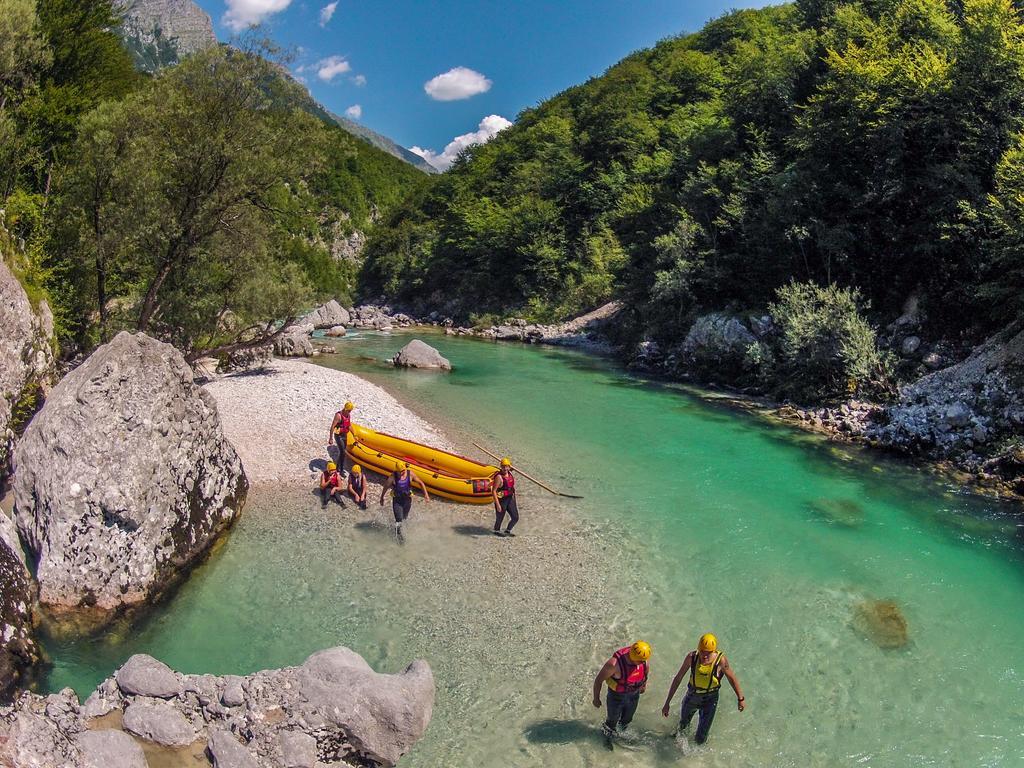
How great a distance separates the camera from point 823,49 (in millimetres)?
35000

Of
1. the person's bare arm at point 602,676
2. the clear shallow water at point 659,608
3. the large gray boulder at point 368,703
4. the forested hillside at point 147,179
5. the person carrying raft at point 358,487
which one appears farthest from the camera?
→ the forested hillside at point 147,179

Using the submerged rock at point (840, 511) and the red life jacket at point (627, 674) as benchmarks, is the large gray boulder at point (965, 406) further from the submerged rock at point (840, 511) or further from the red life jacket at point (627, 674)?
the red life jacket at point (627, 674)

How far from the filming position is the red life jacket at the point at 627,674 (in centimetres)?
778

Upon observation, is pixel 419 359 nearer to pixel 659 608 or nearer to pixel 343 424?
pixel 343 424

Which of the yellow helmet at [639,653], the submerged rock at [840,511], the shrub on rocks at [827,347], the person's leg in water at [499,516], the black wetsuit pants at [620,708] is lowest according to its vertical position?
the black wetsuit pants at [620,708]

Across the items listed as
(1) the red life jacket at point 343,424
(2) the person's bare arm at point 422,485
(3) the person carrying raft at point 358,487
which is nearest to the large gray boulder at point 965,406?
(2) the person's bare arm at point 422,485

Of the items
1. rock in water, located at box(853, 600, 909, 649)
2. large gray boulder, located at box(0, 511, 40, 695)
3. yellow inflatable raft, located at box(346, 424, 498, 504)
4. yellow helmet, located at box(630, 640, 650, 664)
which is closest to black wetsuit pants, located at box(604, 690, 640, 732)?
yellow helmet, located at box(630, 640, 650, 664)

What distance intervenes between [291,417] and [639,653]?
15.1 metres

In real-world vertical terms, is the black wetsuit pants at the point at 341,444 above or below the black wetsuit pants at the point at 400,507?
above

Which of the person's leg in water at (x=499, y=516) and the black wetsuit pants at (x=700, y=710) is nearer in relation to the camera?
the black wetsuit pants at (x=700, y=710)

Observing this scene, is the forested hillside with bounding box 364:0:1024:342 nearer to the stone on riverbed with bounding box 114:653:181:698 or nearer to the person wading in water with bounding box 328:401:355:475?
the person wading in water with bounding box 328:401:355:475

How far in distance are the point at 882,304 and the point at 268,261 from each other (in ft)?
86.8

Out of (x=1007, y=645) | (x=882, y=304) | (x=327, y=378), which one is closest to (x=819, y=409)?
(x=882, y=304)

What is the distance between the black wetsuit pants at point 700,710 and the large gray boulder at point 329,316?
160 ft
